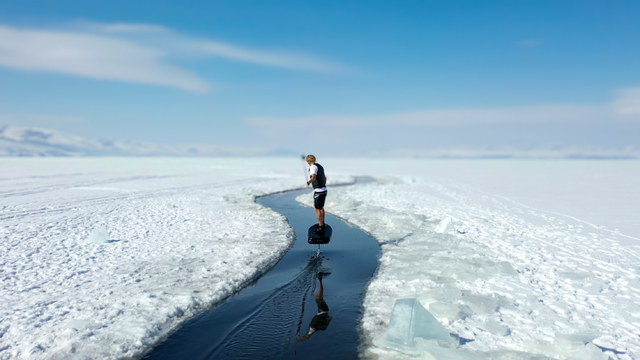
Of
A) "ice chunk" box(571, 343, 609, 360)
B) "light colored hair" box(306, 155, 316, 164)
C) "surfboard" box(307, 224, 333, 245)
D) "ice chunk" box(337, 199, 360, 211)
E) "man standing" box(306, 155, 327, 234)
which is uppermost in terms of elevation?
"light colored hair" box(306, 155, 316, 164)

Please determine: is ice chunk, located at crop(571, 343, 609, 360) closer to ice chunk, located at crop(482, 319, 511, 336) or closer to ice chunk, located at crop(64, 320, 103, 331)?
ice chunk, located at crop(482, 319, 511, 336)

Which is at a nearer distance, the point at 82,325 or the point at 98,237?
the point at 82,325

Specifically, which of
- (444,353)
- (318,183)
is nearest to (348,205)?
(318,183)

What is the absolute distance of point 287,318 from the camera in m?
6.14

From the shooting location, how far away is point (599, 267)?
8.54 m

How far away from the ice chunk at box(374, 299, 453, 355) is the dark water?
1.69ft

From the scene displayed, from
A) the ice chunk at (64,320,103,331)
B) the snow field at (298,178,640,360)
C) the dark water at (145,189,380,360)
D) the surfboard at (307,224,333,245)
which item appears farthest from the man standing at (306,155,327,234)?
the ice chunk at (64,320,103,331)

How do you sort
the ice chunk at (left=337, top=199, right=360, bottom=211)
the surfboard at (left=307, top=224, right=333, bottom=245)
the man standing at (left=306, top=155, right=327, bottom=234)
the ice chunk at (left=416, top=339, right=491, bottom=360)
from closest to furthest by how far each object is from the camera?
the ice chunk at (left=416, top=339, right=491, bottom=360)
the surfboard at (left=307, top=224, right=333, bottom=245)
the man standing at (left=306, top=155, right=327, bottom=234)
the ice chunk at (left=337, top=199, right=360, bottom=211)

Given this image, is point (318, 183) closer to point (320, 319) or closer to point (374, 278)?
point (374, 278)

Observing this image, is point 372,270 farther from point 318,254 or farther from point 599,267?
point 599,267

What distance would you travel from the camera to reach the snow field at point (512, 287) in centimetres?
520

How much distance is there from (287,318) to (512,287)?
14.3 ft

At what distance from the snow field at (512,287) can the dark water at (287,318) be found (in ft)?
1.37

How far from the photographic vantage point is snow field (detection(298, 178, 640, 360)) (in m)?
5.20
